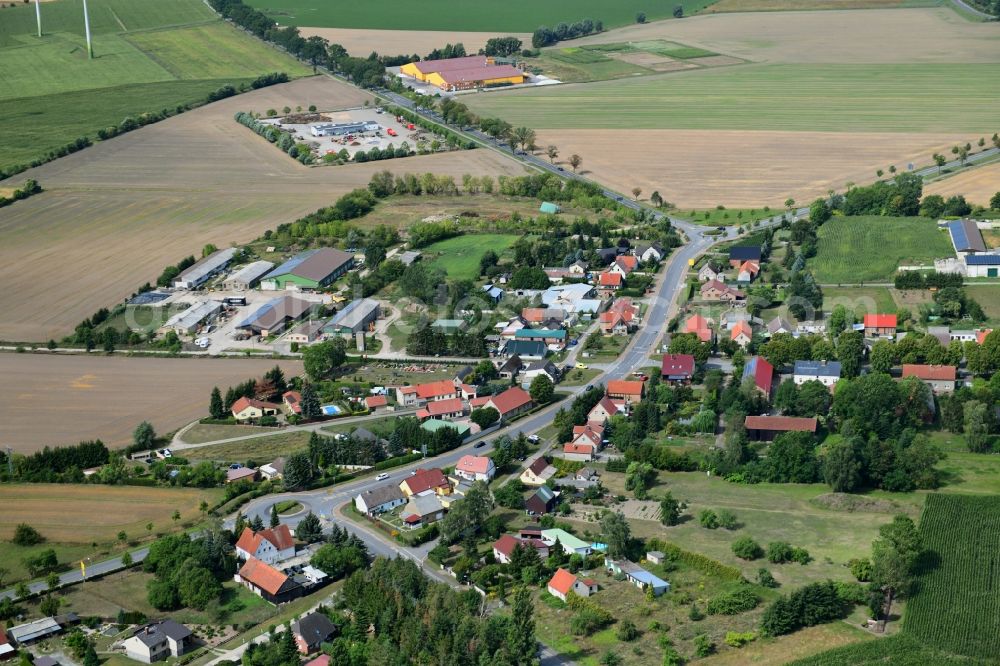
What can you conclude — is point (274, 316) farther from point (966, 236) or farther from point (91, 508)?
point (966, 236)

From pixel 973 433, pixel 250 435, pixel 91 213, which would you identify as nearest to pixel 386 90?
pixel 91 213

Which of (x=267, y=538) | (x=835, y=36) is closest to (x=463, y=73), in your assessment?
(x=835, y=36)

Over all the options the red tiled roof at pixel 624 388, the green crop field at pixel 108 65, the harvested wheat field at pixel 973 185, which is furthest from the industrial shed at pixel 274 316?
the harvested wheat field at pixel 973 185

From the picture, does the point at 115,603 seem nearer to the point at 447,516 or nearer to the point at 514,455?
the point at 447,516

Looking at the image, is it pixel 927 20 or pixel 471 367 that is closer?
pixel 471 367

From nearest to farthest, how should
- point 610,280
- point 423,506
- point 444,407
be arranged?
point 423,506
point 444,407
point 610,280
